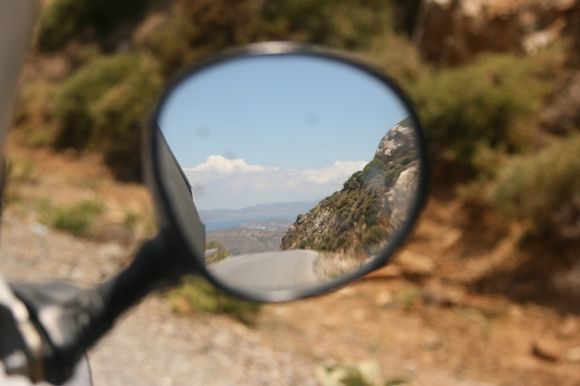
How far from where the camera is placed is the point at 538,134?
5.31 metres

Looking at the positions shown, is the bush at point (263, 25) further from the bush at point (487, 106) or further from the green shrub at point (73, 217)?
the green shrub at point (73, 217)

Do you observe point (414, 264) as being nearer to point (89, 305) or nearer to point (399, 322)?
point (399, 322)

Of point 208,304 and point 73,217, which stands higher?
point 73,217

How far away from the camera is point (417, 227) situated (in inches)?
212

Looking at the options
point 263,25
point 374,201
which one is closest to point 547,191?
point 374,201

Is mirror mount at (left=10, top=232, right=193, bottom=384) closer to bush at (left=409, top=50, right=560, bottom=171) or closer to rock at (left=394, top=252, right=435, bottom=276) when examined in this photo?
rock at (left=394, top=252, right=435, bottom=276)

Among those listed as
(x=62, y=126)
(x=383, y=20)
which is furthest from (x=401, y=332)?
(x=62, y=126)

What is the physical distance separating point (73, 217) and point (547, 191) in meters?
3.26

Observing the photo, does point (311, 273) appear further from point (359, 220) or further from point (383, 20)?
point (383, 20)

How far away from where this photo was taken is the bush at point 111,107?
829 cm

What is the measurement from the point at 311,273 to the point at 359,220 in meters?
0.21

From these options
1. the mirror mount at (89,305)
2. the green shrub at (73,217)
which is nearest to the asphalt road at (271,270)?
the mirror mount at (89,305)

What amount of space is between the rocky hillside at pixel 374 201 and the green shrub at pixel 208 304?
274 cm

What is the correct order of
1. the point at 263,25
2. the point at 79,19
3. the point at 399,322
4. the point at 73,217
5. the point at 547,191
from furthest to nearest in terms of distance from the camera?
the point at 79,19 → the point at 263,25 → the point at 73,217 → the point at 547,191 → the point at 399,322
